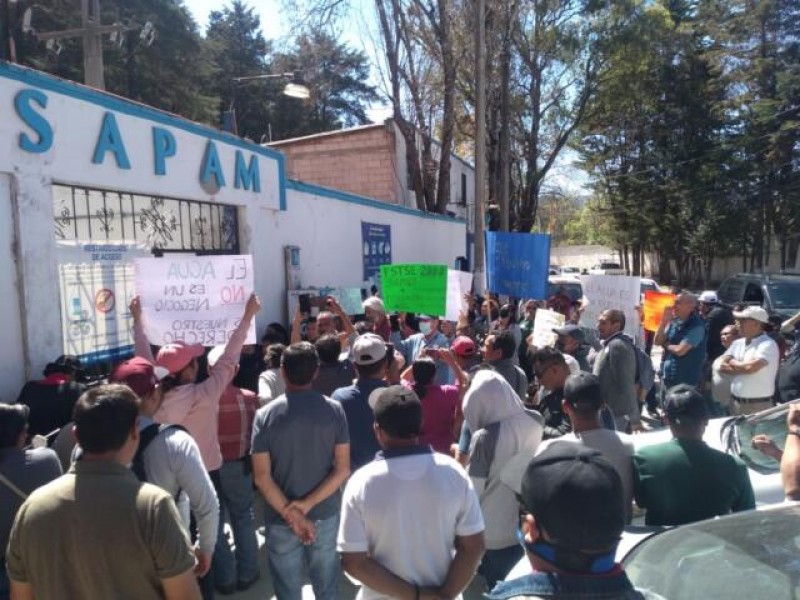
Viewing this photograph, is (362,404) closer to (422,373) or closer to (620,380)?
(422,373)

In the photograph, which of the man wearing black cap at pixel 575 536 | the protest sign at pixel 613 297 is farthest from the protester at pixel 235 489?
the protest sign at pixel 613 297

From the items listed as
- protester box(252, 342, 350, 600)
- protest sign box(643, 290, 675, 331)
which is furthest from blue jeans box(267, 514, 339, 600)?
protest sign box(643, 290, 675, 331)

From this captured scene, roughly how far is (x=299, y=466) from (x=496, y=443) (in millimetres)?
954

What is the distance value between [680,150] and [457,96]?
16684 mm

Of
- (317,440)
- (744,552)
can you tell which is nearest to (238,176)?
(317,440)

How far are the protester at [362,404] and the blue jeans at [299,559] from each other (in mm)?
445

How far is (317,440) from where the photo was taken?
10.2 feet

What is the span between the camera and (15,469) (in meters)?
2.56

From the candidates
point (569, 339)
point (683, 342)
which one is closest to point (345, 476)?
point (569, 339)

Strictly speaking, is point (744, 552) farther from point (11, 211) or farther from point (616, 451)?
point (11, 211)

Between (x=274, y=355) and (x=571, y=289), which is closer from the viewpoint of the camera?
(x=274, y=355)

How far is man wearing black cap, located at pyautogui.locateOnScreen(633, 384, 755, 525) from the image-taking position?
2760 mm

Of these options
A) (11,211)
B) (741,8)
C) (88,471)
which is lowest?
(88,471)

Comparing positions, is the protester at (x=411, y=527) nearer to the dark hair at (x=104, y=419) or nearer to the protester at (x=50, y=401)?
the dark hair at (x=104, y=419)
